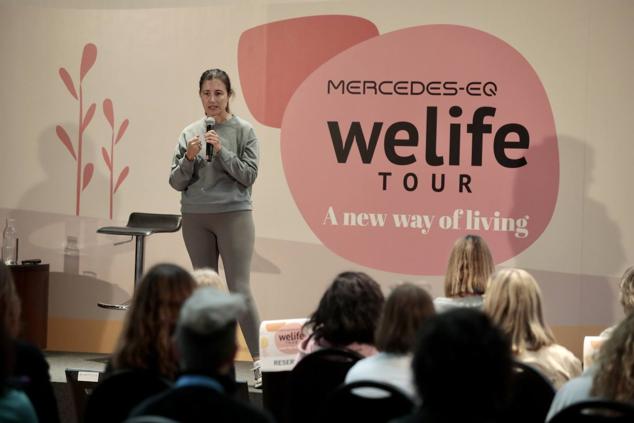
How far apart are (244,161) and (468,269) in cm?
175

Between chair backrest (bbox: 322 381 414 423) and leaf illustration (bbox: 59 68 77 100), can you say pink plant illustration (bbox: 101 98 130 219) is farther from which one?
chair backrest (bbox: 322 381 414 423)

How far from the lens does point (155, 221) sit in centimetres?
669

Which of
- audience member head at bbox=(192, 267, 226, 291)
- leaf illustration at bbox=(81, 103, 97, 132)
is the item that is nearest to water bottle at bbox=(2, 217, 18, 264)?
leaf illustration at bbox=(81, 103, 97, 132)

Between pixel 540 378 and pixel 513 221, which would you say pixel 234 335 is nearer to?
pixel 540 378

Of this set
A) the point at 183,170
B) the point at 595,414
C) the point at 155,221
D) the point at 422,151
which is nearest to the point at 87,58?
the point at 155,221

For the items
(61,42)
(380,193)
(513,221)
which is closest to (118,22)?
(61,42)

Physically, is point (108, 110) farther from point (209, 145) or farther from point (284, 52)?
point (209, 145)

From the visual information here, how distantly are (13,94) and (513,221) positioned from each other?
3.86 m

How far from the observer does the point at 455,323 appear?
6.65 feet

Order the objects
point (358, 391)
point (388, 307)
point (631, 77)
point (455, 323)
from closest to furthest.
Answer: point (455, 323) → point (358, 391) → point (388, 307) → point (631, 77)

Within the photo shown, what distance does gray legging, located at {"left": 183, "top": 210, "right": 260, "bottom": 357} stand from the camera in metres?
5.52

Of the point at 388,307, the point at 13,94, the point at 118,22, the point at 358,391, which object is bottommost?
the point at 358,391

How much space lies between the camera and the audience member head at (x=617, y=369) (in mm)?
2619

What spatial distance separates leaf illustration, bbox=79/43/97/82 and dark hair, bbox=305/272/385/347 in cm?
414
